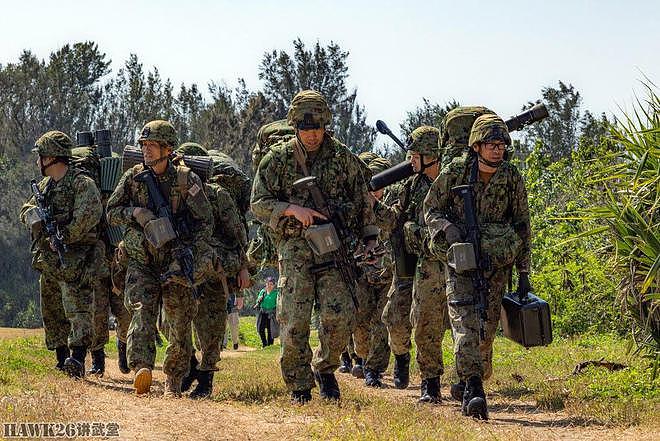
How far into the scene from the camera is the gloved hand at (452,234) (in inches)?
355

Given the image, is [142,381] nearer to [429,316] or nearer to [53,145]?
[429,316]

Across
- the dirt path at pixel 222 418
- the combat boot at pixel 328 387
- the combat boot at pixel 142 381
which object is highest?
the combat boot at pixel 142 381

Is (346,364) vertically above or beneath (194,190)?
beneath

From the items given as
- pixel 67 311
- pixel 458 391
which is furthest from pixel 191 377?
pixel 458 391

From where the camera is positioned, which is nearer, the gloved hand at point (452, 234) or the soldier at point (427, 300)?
the gloved hand at point (452, 234)

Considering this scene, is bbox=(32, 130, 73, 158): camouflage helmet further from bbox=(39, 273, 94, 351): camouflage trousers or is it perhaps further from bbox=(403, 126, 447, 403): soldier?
bbox=(403, 126, 447, 403): soldier

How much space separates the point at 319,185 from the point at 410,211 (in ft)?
7.09

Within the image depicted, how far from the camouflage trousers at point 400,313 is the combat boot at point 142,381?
3.25 metres

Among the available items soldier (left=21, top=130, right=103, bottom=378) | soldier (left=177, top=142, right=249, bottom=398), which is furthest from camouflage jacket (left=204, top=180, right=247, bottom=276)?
soldier (left=21, top=130, right=103, bottom=378)

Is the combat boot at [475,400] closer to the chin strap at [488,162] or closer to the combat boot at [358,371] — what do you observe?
the chin strap at [488,162]

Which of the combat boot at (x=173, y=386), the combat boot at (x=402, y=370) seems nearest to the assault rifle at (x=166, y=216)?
the combat boot at (x=173, y=386)

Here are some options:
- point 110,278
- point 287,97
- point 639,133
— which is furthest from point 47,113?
point 639,133

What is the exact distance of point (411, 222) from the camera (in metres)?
11.2

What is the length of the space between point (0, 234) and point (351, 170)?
4224cm
